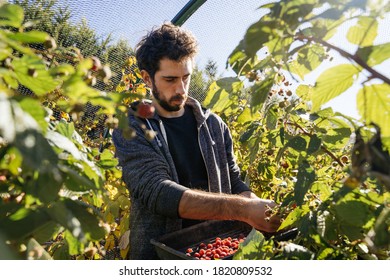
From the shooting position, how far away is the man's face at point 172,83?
2.16 metres

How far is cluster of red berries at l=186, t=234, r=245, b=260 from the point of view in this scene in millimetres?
1301

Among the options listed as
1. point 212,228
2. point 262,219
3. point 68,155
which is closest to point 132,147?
point 212,228

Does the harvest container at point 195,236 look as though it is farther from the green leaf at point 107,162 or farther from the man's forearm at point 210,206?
the green leaf at point 107,162

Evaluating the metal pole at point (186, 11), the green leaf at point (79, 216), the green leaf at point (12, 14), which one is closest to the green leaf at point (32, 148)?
the green leaf at point (79, 216)

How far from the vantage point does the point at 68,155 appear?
0.62 meters

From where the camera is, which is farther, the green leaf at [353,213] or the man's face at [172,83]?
the man's face at [172,83]

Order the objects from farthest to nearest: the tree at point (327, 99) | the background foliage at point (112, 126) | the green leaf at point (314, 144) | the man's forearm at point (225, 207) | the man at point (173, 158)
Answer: the man at point (173, 158) < the man's forearm at point (225, 207) < the green leaf at point (314, 144) < the tree at point (327, 99) < the background foliage at point (112, 126)

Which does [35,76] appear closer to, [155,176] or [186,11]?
[155,176]

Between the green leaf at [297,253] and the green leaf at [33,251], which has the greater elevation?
the green leaf at [297,253]

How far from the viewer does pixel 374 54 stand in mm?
605

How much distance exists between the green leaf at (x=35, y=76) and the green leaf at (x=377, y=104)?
0.40 meters

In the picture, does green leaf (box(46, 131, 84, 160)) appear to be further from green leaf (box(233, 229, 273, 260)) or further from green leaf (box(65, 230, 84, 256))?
green leaf (box(233, 229, 273, 260))

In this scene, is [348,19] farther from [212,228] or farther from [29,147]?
[212,228]

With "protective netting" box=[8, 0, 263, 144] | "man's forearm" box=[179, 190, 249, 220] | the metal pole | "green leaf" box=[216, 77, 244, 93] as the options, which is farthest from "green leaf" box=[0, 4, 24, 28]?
the metal pole
